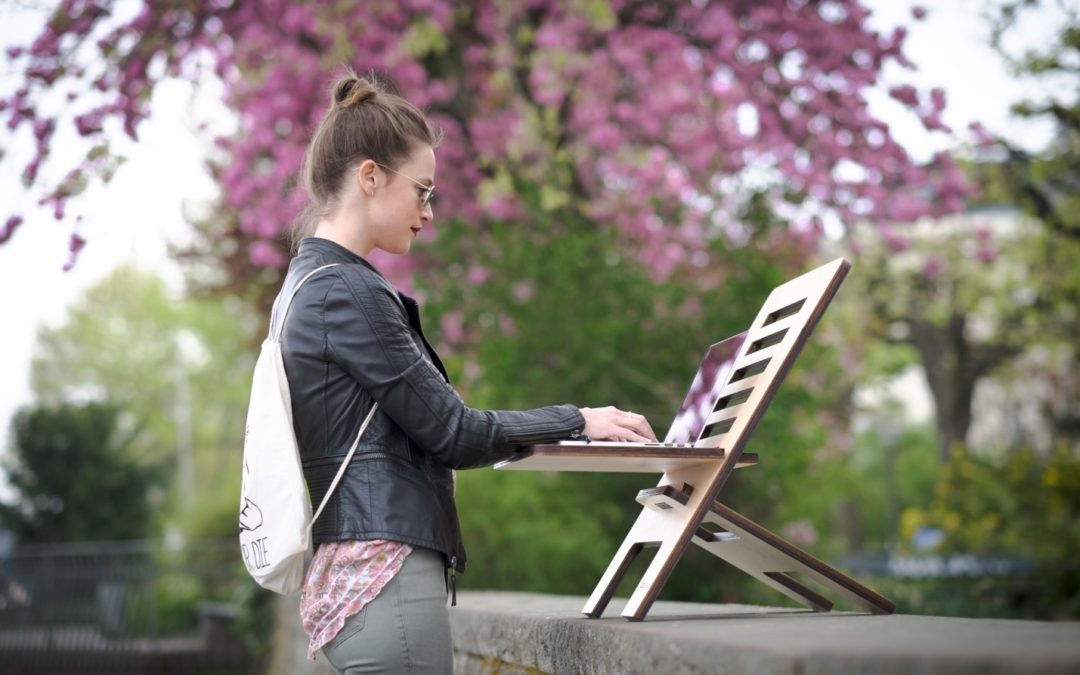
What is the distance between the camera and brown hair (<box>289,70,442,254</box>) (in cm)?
278

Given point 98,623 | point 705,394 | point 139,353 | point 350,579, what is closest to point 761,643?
point 350,579

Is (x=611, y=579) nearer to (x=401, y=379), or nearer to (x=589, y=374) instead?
(x=401, y=379)

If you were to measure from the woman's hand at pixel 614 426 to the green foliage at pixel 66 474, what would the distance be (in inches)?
642

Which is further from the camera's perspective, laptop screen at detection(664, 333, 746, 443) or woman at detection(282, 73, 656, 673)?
laptop screen at detection(664, 333, 746, 443)

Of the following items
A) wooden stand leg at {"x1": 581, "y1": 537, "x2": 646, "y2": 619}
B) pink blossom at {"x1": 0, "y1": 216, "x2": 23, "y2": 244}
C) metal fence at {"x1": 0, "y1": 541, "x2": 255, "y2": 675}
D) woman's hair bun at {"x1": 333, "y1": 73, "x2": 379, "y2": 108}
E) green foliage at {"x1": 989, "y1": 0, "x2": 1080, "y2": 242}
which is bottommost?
metal fence at {"x1": 0, "y1": 541, "x2": 255, "y2": 675}

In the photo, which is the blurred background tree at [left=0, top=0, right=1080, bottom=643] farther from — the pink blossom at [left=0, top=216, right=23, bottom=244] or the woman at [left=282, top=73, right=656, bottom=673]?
the woman at [left=282, top=73, right=656, bottom=673]

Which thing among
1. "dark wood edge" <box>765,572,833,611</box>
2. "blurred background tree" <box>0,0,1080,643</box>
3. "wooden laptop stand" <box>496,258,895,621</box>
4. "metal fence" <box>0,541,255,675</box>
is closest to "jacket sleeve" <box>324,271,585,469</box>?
"wooden laptop stand" <box>496,258,895,621</box>

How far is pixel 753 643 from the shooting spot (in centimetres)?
224

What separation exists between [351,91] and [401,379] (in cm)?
75

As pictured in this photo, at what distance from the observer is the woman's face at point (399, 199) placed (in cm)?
279

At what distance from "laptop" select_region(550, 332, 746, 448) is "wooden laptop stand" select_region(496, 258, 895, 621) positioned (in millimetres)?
29

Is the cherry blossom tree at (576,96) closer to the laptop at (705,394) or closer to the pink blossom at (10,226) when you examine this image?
the pink blossom at (10,226)

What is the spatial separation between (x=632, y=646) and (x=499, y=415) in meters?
0.61

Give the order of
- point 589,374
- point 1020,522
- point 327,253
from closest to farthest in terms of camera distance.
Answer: point 327,253
point 589,374
point 1020,522
